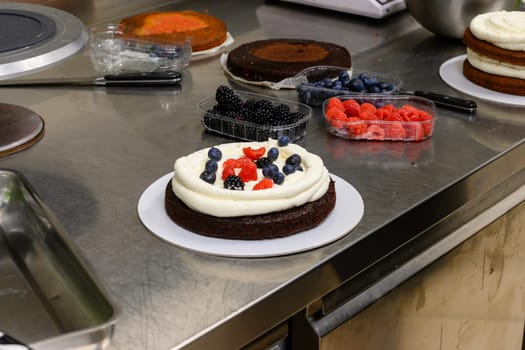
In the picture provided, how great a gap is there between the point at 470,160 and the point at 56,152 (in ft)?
2.31

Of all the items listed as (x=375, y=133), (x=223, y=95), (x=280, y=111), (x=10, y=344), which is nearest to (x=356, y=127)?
(x=375, y=133)

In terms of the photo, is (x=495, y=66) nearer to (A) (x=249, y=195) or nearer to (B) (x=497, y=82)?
(B) (x=497, y=82)

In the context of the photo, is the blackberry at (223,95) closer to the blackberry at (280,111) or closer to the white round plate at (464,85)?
the blackberry at (280,111)

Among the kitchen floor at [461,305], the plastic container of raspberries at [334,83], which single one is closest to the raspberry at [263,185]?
the kitchen floor at [461,305]

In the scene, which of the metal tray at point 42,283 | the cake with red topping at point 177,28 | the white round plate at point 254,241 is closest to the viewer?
the metal tray at point 42,283

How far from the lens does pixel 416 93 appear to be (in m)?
1.62

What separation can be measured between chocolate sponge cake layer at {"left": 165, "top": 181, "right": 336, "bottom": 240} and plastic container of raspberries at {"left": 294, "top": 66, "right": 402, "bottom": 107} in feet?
1.48

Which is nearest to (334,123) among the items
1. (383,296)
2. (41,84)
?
(383,296)

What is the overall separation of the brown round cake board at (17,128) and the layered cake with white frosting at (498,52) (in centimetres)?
86

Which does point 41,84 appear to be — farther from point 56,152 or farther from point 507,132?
point 507,132

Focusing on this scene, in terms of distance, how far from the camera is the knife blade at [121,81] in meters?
1.70

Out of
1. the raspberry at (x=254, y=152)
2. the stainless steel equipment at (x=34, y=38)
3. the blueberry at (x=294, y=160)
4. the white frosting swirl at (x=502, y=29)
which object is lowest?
the raspberry at (x=254, y=152)

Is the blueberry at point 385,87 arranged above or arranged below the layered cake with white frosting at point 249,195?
below

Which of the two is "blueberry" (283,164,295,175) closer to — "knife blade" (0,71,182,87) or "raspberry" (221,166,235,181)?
"raspberry" (221,166,235,181)
